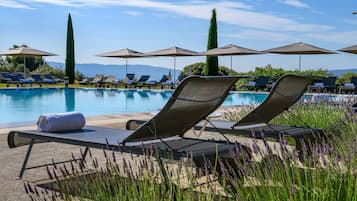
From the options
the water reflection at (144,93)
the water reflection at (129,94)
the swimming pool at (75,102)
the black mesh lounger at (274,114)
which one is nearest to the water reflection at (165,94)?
the swimming pool at (75,102)

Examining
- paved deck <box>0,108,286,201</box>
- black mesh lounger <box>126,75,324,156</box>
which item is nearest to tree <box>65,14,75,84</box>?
paved deck <box>0,108,286,201</box>

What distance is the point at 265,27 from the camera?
27516mm

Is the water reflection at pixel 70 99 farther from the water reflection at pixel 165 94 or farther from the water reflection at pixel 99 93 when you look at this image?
the water reflection at pixel 165 94

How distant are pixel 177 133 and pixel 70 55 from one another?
25.2 m

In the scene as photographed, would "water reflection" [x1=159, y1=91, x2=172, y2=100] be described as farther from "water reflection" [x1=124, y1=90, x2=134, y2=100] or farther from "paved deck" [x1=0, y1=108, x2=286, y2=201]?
"paved deck" [x1=0, y1=108, x2=286, y2=201]

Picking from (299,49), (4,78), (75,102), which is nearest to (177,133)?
(75,102)

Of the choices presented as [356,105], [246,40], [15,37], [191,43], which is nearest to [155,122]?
[356,105]

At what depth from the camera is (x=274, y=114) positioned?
5.84 m

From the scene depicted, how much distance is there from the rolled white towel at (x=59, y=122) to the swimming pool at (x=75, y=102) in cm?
820

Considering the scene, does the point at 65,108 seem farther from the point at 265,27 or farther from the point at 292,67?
the point at 265,27

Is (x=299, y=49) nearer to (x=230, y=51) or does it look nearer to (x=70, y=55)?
(x=230, y=51)

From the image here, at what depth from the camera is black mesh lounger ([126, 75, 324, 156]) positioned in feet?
17.5

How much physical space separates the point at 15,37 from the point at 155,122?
121 ft

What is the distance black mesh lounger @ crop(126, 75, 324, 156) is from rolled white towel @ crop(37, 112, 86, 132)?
40.1 inches
